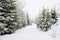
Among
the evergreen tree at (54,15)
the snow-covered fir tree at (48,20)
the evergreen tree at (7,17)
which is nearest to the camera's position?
the evergreen tree at (7,17)

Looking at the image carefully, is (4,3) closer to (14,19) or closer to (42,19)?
(14,19)

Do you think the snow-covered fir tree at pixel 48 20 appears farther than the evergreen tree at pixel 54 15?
No

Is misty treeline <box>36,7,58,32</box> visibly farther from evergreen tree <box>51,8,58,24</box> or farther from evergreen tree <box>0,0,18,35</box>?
evergreen tree <box>0,0,18,35</box>

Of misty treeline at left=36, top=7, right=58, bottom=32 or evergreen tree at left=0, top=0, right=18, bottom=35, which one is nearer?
evergreen tree at left=0, top=0, right=18, bottom=35

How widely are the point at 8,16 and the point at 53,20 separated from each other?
4316 millimetres

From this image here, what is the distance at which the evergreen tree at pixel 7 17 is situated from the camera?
12.4 m

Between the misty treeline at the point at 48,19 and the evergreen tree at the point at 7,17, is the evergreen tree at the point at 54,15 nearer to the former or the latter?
the misty treeline at the point at 48,19

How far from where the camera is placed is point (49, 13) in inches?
538

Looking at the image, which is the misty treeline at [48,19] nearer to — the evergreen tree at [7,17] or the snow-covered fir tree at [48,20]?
the snow-covered fir tree at [48,20]

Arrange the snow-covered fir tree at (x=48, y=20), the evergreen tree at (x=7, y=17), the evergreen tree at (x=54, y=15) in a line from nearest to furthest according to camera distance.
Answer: the evergreen tree at (x=7, y=17) → the snow-covered fir tree at (x=48, y=20) → the evergreen tree at (x=54, y=15)

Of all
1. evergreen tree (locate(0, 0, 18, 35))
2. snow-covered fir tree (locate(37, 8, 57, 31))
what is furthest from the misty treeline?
evergreen tree (locate(0, 0, 18, 35))

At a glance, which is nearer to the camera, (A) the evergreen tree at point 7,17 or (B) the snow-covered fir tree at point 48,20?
(A) the evergreen tree at point 7,17

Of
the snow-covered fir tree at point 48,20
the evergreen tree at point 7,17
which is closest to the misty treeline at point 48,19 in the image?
the snow-covered fir tree at point 48,20

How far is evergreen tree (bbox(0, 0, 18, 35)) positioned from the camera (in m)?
12.4
